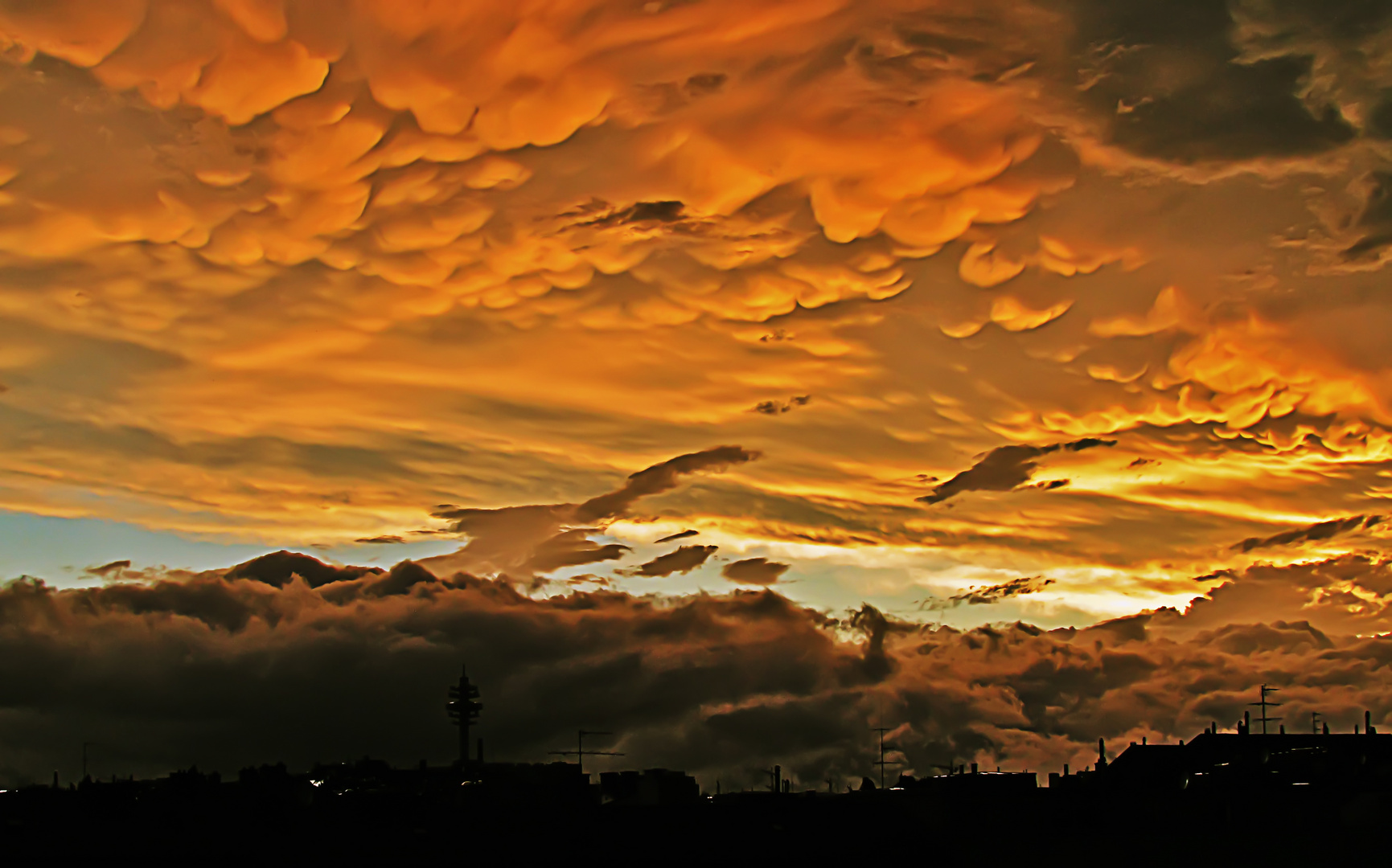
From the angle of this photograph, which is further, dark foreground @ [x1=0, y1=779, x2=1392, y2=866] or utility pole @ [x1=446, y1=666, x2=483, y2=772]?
utility pole @ [x1=446, y1=666, x2=483, y2=772]

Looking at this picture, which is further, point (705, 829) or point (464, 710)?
point (464, 710)

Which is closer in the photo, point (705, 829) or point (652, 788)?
point (705, 829)

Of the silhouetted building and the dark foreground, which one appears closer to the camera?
the dark foreground

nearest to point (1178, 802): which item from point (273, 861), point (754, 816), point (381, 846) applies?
point (754, 816)

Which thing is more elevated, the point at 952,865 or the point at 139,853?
the point at 139,853

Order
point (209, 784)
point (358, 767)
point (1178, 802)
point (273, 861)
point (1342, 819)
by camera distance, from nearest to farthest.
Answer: point (273, 861)
point (1342, 819)
point (1178, 802)
point (209, 784)
point (358, 767)

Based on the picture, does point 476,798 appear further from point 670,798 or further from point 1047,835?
point 1047,835

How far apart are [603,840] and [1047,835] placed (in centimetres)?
2601

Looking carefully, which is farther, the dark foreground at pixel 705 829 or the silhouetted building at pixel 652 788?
→ the silhouetted building at pixel 652 788

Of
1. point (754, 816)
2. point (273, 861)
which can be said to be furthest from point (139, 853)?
point (754, 816)

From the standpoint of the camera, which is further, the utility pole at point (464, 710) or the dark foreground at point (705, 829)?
the utility pole at point (464, 710)

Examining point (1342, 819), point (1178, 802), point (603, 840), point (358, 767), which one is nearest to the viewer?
point (603, 840)

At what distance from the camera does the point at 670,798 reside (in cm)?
9162

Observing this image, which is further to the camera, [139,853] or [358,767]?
[358,767]
